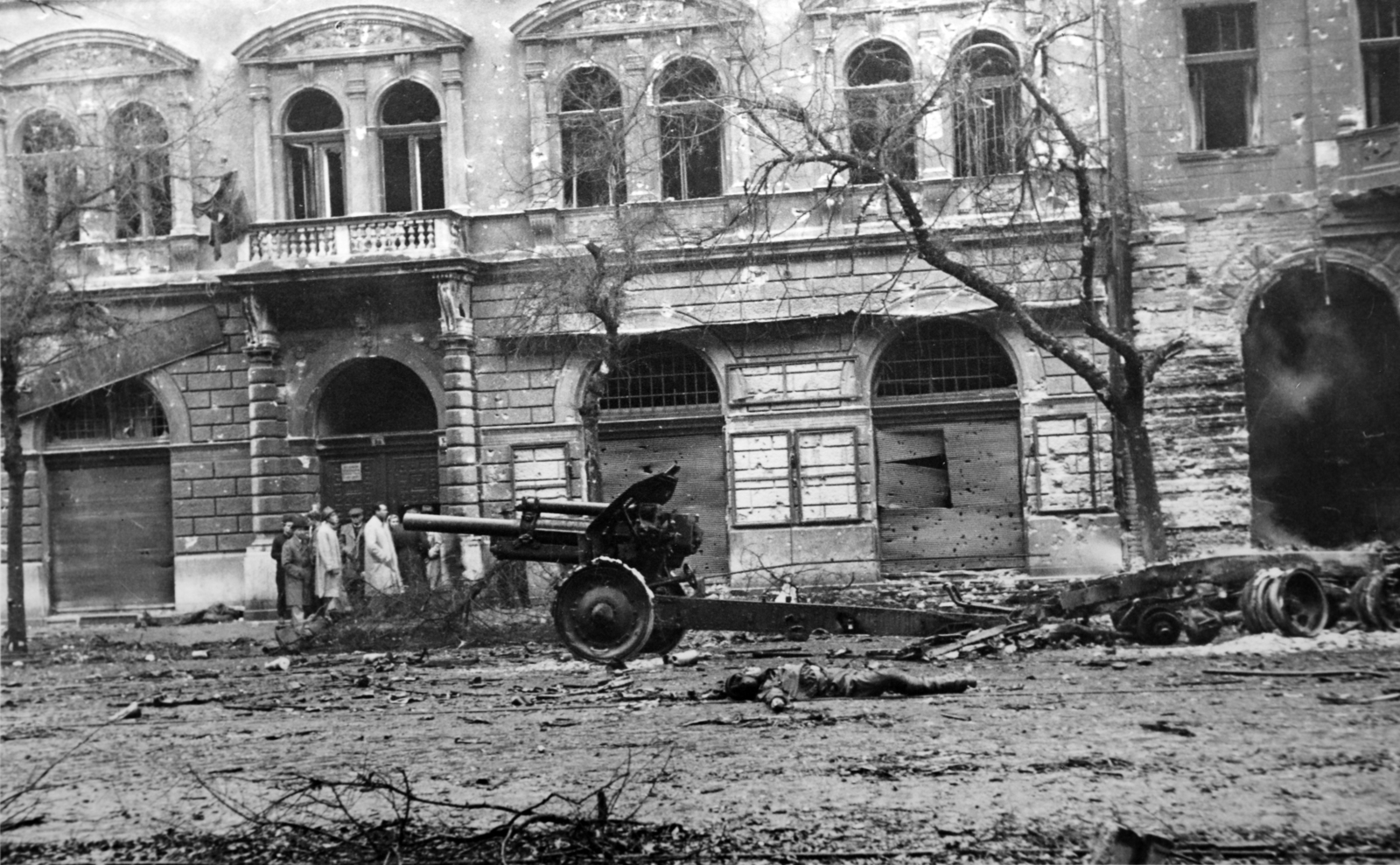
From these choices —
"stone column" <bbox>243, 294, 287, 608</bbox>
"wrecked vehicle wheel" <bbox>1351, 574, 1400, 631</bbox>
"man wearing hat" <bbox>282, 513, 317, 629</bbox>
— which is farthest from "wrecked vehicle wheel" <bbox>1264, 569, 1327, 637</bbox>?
"stone column" <bbox>243, 294, 287, 608</bbox>

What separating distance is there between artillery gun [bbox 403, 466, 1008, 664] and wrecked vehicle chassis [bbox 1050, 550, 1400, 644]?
0.57 meters

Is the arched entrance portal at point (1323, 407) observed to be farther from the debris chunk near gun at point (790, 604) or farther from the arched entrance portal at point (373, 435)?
the arched entrance portal at point (373, 435)

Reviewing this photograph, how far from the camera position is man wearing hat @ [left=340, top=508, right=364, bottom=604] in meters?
4.34

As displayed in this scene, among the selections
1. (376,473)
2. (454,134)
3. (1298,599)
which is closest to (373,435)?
(376,473)

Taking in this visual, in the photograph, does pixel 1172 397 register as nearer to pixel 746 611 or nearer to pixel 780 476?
pixel 780 476

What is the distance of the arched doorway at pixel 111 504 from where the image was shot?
4.44m

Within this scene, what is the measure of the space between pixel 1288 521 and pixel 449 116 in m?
3.34

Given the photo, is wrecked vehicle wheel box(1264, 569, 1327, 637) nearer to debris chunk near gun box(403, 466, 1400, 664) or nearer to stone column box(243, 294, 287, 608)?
debris chunk near gun box(403, 466, 1400, 664)

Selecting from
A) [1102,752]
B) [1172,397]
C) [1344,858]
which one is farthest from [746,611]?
[1344,858]

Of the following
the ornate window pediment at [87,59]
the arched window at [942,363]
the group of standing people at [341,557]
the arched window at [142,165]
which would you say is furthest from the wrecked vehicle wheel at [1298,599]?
the ornate window pediment at [87,59]

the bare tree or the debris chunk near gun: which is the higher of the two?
the bare tree

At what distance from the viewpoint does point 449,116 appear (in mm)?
4367

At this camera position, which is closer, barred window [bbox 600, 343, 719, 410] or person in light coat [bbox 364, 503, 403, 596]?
person in light coat [bbox 364, 503, 403, 596]

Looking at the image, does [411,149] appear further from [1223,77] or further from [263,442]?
[1223,77]
